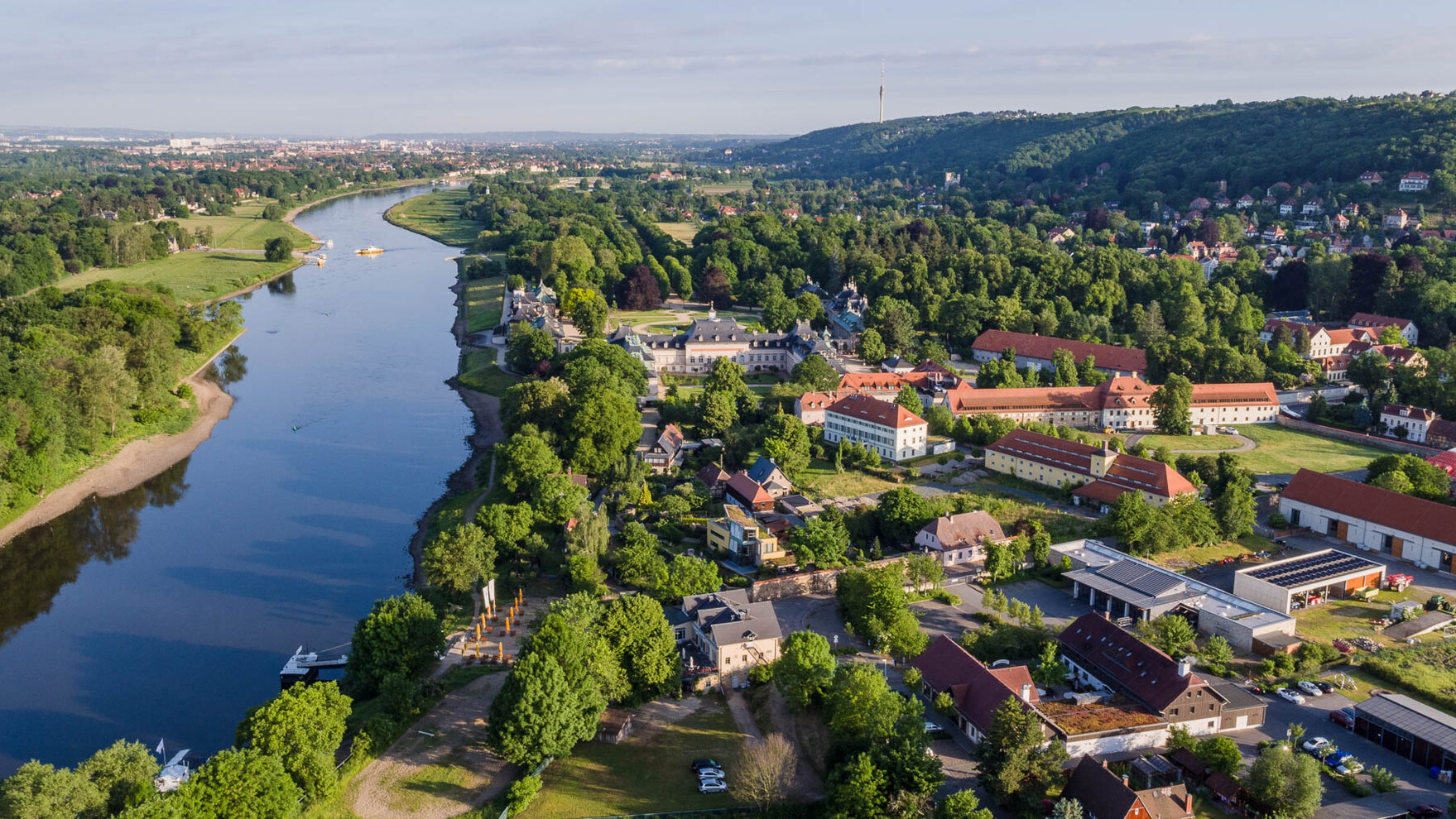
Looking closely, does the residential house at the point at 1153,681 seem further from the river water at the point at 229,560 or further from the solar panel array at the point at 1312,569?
the river water at the point at 229,560

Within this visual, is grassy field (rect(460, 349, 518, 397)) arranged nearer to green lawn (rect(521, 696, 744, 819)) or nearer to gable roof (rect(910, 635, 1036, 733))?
green lawn (rect(521, 696, 744, 819))

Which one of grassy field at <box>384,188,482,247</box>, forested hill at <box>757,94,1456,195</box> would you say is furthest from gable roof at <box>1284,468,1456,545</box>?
grassy field at <box>384,188,482,247</box>

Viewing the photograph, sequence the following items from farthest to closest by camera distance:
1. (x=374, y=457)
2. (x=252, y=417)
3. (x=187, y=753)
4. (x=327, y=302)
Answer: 1. (x=327, y=302)
2. (x=252, y=417)
3. (x=374, y=457)
4. (x=187, y=753)

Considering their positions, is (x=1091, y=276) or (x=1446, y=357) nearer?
(x=1446, y=357)

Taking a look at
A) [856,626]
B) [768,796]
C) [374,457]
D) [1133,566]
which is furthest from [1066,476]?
[374,457]

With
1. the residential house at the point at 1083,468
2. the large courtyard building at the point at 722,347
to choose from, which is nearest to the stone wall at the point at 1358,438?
the residential house at the point at 1083,468

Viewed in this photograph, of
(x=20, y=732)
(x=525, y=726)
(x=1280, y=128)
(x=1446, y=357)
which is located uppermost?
(x=1280, y=128)

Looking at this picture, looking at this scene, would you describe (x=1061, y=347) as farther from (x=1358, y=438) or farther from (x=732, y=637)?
(x=732, y=637)

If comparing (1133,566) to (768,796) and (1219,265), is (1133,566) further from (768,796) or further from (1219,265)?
(1219,265)
